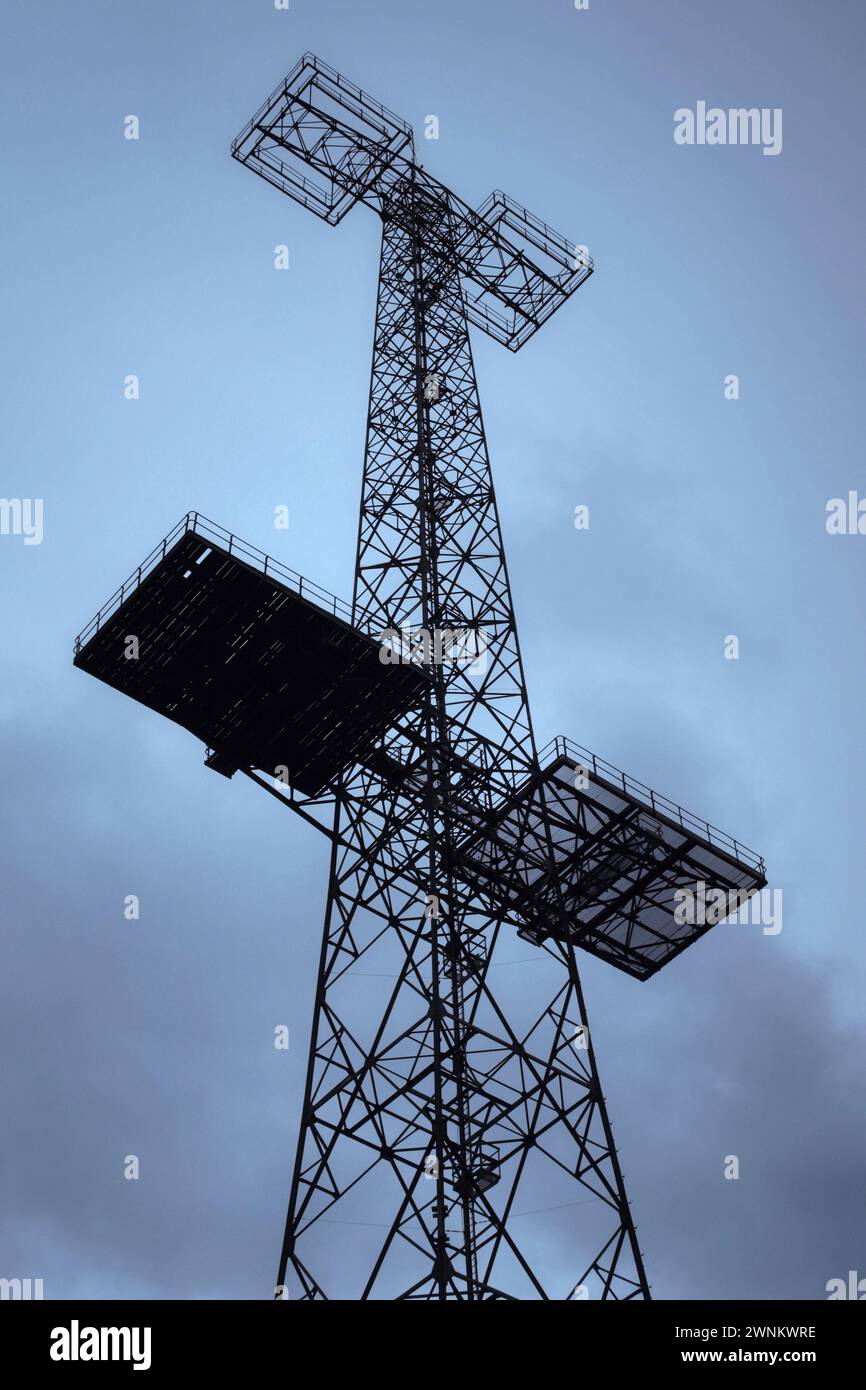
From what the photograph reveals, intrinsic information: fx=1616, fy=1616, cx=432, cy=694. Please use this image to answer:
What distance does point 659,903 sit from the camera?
40.4 metres

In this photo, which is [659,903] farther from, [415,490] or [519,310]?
[519,310]

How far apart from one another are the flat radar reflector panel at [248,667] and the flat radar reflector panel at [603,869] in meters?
3.90

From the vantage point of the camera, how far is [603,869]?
3978 centimetres

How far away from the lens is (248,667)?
36000 millimetres

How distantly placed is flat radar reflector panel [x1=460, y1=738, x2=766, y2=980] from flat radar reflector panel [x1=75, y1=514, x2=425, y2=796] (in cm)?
390

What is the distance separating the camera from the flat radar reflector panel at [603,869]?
36.6 meters

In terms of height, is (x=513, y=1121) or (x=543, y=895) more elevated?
(x=543, y=895)

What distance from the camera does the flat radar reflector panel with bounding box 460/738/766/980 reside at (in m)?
36.6

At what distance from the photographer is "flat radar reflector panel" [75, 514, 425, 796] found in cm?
3453

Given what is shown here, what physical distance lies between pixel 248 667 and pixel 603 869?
1036cm
